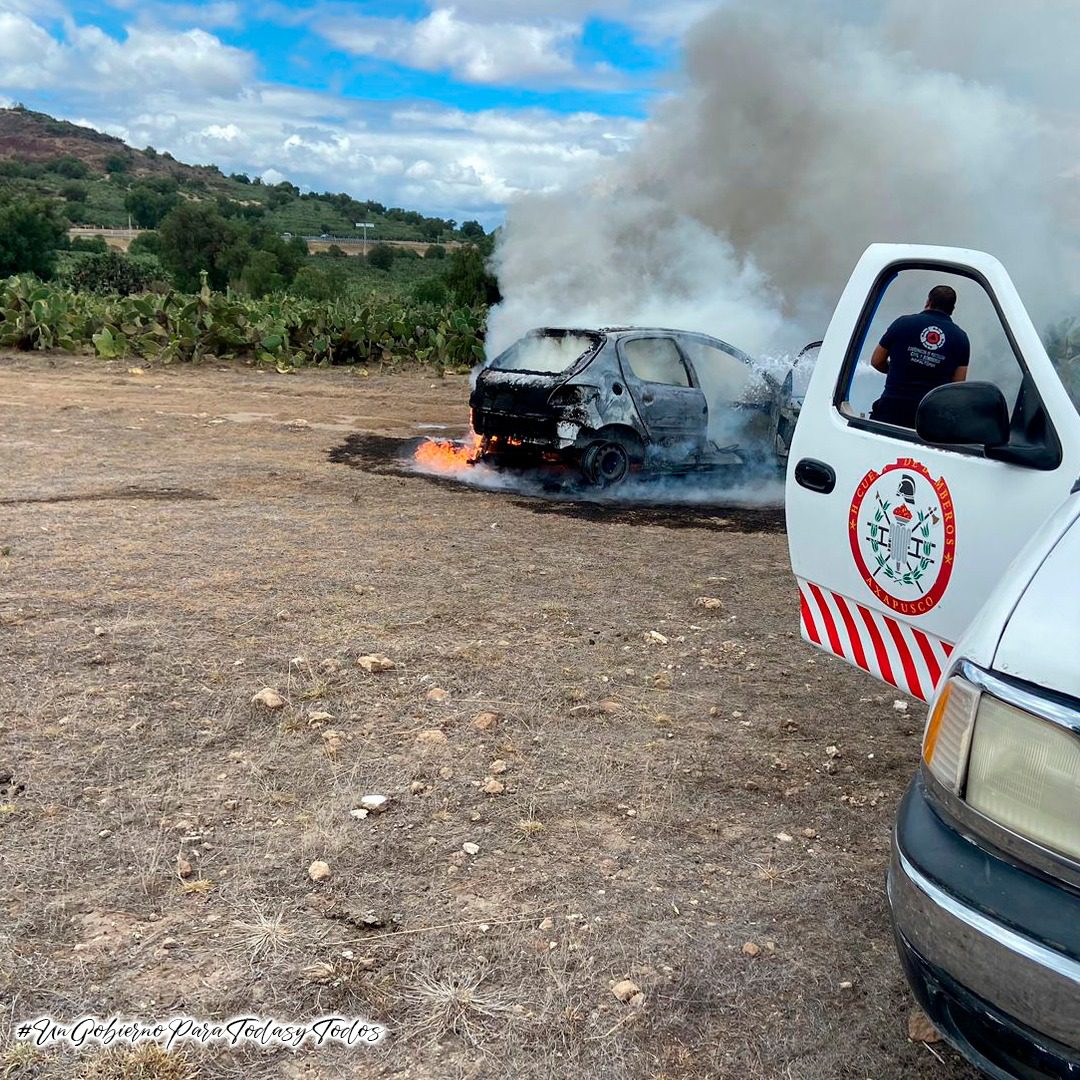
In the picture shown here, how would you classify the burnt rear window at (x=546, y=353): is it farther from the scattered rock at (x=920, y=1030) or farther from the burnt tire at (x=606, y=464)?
the scattered rock at (x=920, y=1030)

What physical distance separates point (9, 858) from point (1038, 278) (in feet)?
12.6

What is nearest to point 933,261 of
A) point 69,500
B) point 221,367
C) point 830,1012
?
point 830,1012

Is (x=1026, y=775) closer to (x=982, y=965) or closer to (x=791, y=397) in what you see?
(x=982, y=965)

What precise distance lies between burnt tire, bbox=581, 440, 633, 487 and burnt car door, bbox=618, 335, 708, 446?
0.94ft

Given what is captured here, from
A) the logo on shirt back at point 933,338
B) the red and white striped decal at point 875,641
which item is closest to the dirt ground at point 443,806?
the red and white striped decal at point 875,641

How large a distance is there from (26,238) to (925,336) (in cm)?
4756

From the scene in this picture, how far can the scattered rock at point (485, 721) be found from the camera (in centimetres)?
392

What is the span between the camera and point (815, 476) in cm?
340

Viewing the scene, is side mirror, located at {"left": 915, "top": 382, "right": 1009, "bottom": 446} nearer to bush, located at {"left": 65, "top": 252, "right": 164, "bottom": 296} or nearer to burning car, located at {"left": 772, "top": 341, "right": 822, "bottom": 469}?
burning car, located at {"left": 772, "top": 341, "right": 822, "bottom": 469}

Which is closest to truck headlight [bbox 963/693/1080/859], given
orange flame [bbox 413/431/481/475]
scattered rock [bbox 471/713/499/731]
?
scattered rock [bbox 471/713/499/731]

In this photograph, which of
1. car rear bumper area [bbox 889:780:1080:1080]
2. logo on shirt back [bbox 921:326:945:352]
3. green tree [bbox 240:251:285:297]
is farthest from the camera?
green tree [bbox 240:251:285:297]

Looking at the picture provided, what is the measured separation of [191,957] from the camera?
2568mm

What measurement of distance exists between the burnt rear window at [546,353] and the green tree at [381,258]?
174 feet

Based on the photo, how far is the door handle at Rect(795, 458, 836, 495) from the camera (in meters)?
3.34
